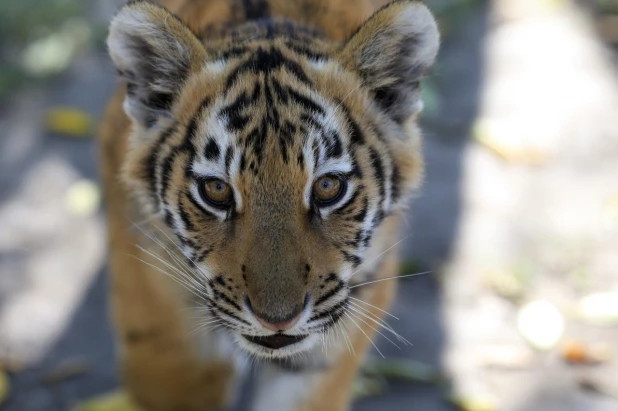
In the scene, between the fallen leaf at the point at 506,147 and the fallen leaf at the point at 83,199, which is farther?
the fallen leaf at the point at 506,147

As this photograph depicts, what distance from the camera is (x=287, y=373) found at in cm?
275

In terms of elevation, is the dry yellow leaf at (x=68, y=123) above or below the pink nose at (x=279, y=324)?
above

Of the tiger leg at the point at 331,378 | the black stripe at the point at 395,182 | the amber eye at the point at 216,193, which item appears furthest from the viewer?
the tiger leg at the point at 331,378

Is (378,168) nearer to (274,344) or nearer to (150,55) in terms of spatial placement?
(274,344)

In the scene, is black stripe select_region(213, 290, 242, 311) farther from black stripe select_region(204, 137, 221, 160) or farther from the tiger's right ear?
the tiger's right ear

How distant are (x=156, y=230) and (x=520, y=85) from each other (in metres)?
3.07

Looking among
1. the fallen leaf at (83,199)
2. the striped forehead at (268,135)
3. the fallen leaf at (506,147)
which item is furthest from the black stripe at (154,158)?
the fallen leaf at (506,147)

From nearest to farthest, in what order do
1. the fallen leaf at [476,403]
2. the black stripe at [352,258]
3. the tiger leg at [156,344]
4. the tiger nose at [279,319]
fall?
the tiger nose at [279,319], the black stripe at [352,258], the tiger leg at [156,344], the fallen leaf at [476,403]

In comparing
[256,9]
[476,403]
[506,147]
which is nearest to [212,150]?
[256,9]

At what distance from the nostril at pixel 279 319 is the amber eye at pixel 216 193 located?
248mm

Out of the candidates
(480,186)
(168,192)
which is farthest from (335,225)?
(480,186)

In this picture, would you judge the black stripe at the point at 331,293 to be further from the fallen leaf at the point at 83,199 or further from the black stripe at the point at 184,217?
the fallen leaf at the point at 83,199

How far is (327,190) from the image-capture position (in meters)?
2.21

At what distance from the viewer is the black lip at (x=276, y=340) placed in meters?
2.21
